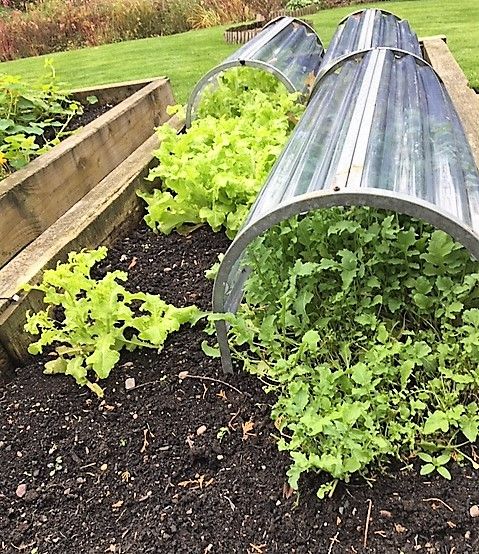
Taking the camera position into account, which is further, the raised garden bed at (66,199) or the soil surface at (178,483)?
the raised garden bed at (66,199)

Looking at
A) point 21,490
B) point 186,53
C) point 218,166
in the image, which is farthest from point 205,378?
point 186,53

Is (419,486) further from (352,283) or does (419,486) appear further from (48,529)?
(48,529)

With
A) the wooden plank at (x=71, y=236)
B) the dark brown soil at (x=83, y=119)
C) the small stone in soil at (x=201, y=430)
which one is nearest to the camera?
the small stone in soil at (x=201, y=430)

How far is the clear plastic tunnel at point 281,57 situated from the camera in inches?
139

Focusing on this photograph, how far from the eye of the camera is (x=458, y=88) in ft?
12.8

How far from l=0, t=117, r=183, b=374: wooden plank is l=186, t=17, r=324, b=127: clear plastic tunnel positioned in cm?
51

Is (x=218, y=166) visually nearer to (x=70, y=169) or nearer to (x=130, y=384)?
(x=70, y=169)

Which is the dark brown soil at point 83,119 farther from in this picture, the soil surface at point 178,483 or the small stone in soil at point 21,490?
the small stone in soil at point 21,490

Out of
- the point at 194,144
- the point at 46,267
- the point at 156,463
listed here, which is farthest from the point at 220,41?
the point at 156,463

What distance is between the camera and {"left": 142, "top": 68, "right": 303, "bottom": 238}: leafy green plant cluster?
2807mm

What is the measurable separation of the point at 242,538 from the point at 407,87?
1849 millimetres

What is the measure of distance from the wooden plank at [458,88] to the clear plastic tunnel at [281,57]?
82cm

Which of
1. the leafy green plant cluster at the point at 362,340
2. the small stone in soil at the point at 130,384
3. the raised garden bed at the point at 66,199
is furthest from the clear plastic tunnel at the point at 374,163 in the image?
the raised garden bed at the point at 66,199

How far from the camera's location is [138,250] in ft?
9.46
